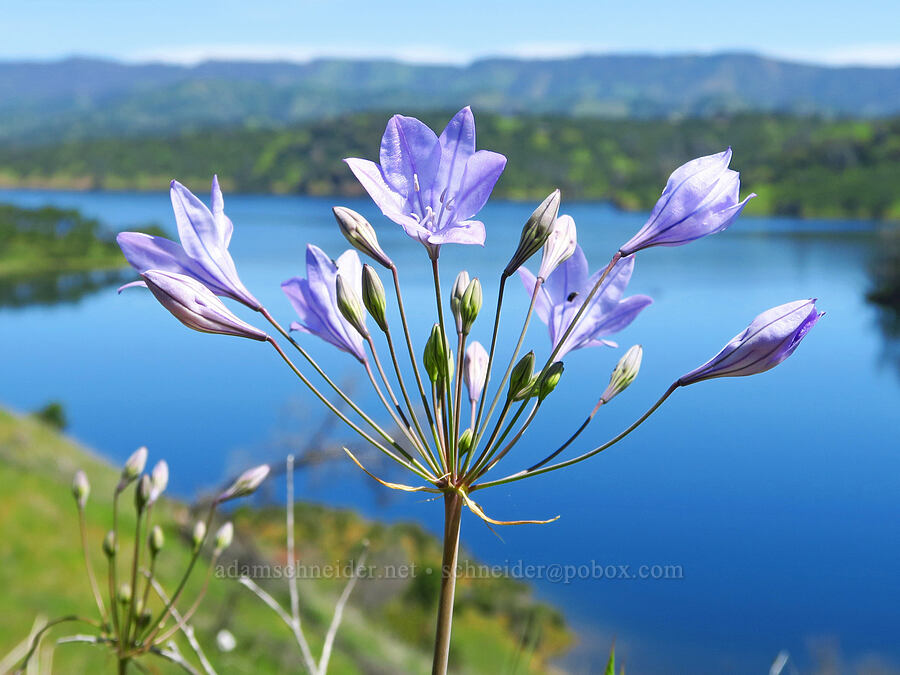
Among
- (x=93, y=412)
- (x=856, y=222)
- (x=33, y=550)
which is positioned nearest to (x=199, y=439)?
(x=93, y=412)

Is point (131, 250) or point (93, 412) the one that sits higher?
point (131, 250)

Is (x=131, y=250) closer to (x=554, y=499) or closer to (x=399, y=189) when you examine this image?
(x=399, y=189)

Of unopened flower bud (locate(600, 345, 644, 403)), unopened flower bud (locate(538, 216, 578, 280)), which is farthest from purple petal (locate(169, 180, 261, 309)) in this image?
unopened flower bud (locate(600, 345, 644, 403))

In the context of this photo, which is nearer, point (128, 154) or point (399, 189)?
point (399, 189)

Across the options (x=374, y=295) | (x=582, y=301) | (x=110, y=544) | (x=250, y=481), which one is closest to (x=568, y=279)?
(x=582, y=301)

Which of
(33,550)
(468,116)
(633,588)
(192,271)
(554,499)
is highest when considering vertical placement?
(468,116)

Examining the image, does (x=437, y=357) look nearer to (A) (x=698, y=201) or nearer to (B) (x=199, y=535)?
(A) (x=698, y=201)

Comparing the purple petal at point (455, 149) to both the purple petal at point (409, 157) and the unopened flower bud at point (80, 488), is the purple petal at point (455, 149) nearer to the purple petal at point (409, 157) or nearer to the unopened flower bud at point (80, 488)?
the purple petal at point (409, 157)
